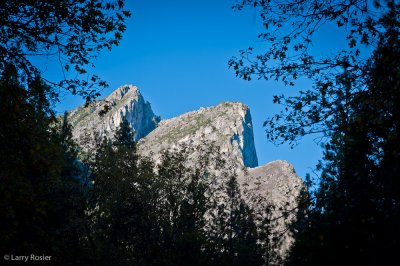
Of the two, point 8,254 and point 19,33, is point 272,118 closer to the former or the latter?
point 19,33

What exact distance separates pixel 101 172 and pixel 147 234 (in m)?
Answer: 5.98

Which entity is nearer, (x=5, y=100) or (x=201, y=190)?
(x=5, y=100)

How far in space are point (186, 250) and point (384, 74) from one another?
2302 cm

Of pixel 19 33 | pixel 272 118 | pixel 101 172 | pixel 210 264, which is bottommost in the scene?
pixel 210 264

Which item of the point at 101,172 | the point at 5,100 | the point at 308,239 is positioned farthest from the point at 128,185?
the point at 5,100

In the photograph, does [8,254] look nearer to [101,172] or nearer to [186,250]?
[101,172]

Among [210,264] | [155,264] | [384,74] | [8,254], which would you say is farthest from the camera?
[210,264]

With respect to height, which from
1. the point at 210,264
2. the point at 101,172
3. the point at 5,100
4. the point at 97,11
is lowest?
the point at 210,264

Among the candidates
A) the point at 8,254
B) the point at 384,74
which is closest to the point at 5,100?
the point at 384,74

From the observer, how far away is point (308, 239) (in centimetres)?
2681

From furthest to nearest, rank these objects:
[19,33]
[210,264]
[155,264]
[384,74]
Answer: [210,264]
[155,264]
[19,33]
[384,74]

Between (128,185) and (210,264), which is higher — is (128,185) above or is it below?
above

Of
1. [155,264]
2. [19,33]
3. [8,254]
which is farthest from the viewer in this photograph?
[155,264]

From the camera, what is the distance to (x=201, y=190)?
2978cm
